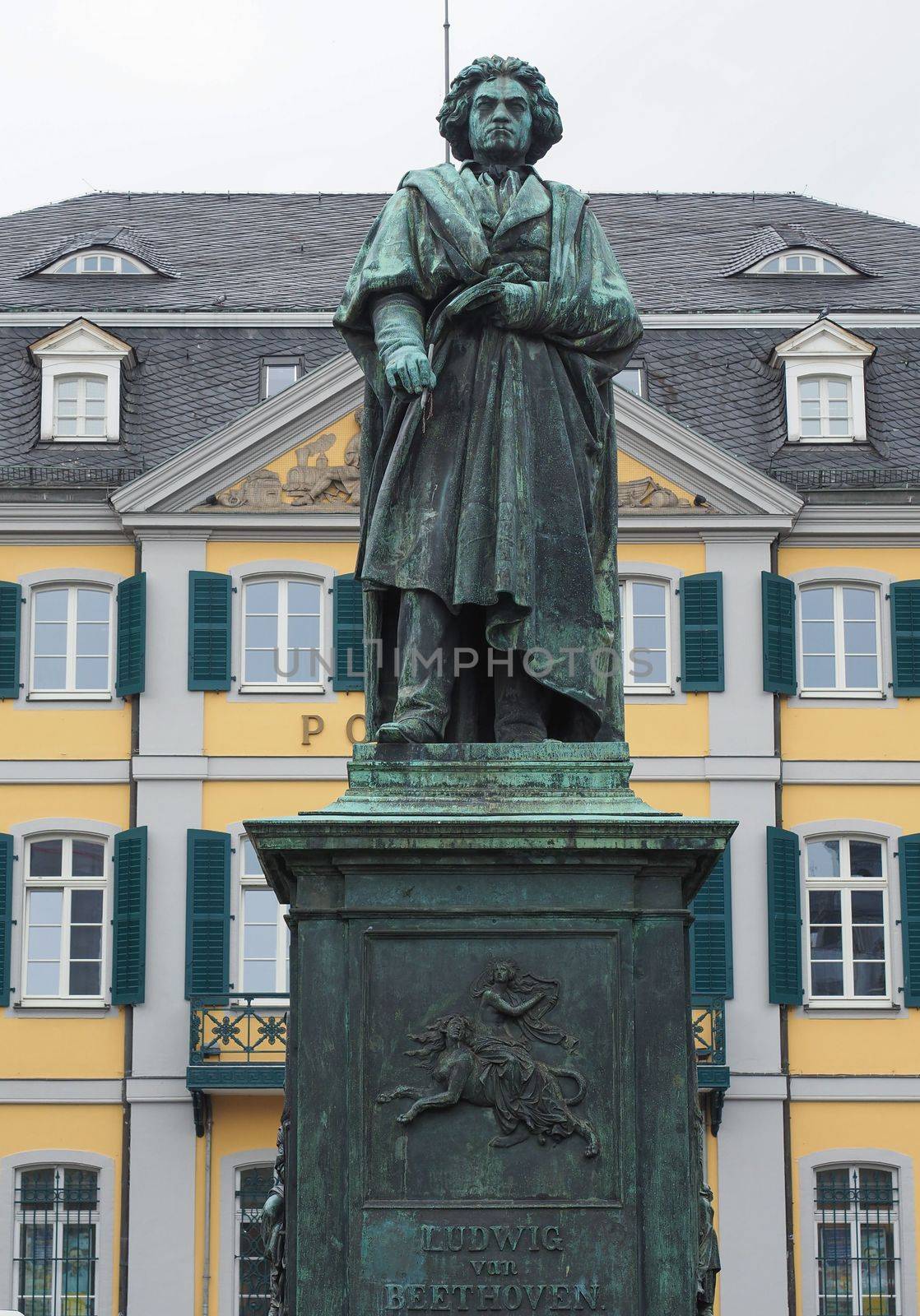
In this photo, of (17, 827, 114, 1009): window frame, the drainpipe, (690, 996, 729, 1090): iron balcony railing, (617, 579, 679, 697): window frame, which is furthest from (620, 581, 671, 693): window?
the drainpipe

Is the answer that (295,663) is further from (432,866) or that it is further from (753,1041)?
(432,866)

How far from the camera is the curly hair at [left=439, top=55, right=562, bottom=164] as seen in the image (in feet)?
26.2

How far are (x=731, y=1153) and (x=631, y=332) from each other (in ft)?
67.2

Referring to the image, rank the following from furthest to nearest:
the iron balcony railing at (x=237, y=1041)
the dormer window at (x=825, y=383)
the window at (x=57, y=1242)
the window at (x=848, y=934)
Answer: the dormer window at (x=825, y=383) → the window at (x=848, y=934) → the window at (x=57, y=1242) → the iron balcony railing at (x=237, y=1041)

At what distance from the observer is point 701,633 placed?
28.3 m

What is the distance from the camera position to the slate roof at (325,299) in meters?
29.9

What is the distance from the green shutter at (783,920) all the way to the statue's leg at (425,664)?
66.9ft

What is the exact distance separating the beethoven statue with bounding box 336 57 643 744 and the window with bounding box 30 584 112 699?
69.3 ft

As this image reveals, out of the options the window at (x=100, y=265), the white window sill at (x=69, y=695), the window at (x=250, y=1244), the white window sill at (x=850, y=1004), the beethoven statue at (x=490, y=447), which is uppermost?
the window at (x=100, y=265)

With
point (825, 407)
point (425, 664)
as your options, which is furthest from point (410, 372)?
point (825, 407)

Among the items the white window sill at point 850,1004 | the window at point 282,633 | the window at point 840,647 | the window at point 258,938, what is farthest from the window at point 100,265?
the white window sill at point 850,1004

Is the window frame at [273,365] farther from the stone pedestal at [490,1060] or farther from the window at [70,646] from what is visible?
the stone pedestal at [490,1060]

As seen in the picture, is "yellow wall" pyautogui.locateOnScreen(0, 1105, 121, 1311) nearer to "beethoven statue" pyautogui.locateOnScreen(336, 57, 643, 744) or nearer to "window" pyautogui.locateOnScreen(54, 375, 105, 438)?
"window" pyautogui.locateOnScreen(54, 375, 105, 438)

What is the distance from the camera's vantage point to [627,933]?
22.5ft
